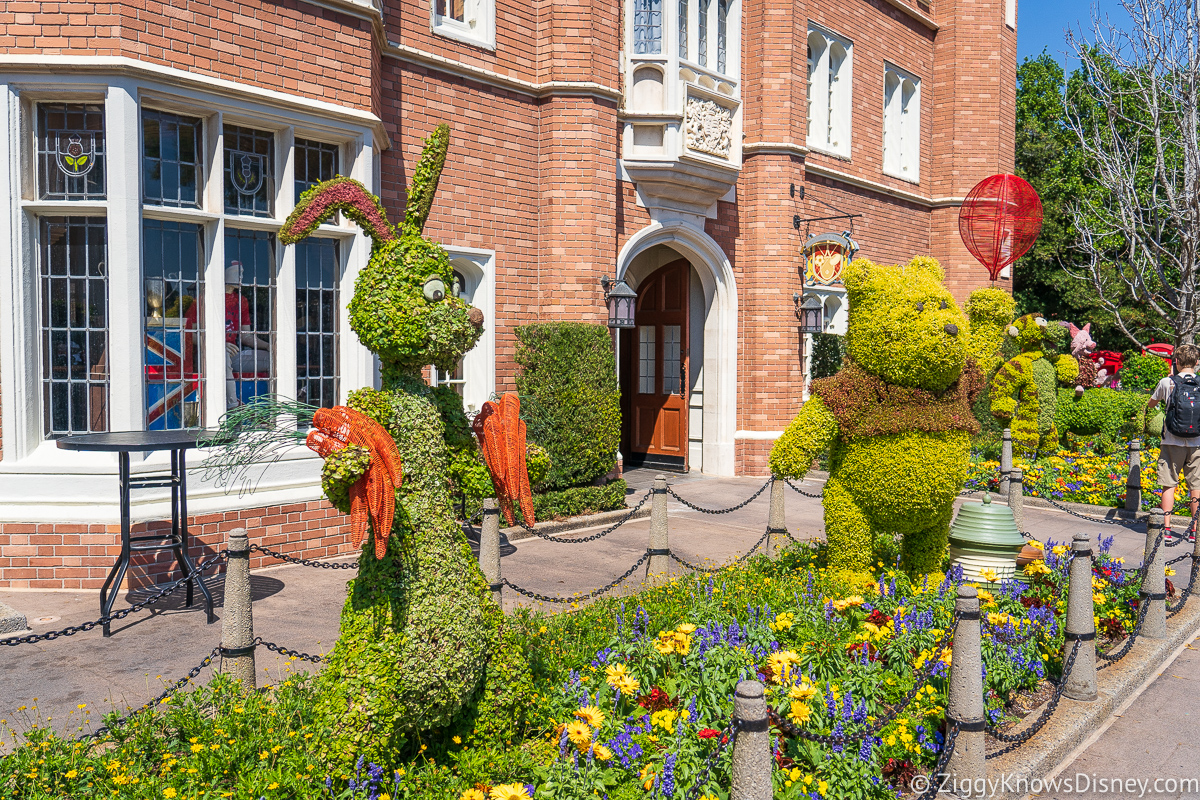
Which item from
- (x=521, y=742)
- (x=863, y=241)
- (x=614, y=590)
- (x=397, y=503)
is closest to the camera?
(x=397, y=503)

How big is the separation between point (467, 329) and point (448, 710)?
1.64 m

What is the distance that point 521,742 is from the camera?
147 inches

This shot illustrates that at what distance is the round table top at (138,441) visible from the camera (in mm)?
5062

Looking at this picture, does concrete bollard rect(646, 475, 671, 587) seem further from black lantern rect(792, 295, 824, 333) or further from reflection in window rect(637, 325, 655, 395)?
reflection in window rect(637, 325, 655, 395)

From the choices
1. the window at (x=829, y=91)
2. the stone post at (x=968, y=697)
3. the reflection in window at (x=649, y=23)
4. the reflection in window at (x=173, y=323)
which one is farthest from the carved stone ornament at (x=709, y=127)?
the stone post at (x=968, y=697)

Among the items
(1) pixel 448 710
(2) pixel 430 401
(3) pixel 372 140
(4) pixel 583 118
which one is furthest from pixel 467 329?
(4) pixel 583 118

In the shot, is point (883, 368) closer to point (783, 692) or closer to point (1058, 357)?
point (783, 692)

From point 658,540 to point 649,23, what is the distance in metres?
8.04

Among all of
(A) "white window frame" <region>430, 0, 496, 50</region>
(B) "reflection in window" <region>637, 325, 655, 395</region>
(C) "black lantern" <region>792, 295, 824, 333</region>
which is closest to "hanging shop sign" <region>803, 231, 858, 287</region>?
(C) "black lantern" <region>792, 295, 824, 333</region>

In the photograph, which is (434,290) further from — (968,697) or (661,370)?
(661,370)

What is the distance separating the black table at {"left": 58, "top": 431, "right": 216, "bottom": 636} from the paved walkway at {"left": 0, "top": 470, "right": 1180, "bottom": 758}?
27 cm

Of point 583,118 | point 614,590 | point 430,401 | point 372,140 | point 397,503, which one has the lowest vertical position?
point 614,590

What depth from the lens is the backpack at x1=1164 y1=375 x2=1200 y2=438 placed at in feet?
27.5

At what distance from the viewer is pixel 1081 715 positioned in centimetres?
454
